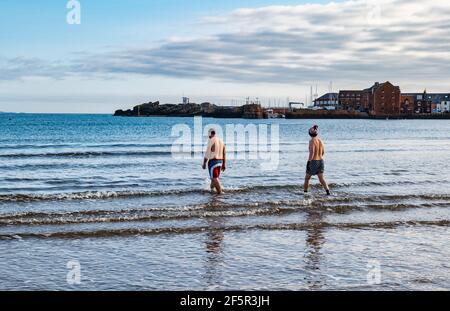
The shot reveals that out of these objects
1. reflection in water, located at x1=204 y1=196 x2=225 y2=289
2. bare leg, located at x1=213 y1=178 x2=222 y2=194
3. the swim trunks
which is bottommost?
reflection in water, located at x1=204 y1=196 x2=225 y2=289

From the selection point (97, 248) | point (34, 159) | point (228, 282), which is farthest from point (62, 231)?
point (34, 159)

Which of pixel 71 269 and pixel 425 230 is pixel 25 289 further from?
pixel 425 230

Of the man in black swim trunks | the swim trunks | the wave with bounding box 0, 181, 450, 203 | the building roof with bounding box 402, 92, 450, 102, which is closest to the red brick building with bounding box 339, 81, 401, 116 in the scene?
the building roof with bounding box 402, 92, 450, 102

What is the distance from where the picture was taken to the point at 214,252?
9688 mm

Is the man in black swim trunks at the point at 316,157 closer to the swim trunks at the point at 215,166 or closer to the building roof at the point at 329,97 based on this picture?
the swim trunks at the point at 215,166

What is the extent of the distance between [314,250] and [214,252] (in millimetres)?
1665

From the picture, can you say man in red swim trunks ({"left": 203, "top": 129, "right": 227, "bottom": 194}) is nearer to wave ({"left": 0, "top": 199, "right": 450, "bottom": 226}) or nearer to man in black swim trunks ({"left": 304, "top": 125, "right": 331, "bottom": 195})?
wave ({"left": 0, "top": 199, "right": 450, "bottom": 226})

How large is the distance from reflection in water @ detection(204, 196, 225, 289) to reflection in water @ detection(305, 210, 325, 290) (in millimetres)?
1277

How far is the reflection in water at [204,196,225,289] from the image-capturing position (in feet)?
26.7

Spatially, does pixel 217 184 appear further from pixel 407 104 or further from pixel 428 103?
pixel 428 103

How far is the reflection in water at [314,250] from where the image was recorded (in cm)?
803

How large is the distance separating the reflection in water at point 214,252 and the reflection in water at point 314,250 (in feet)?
4.19

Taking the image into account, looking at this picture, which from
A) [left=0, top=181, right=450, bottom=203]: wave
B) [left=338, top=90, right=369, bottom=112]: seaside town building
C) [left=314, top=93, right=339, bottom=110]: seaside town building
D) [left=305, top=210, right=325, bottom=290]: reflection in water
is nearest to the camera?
[left=305, top=210, right=325, bottom=290]: reflection in water
